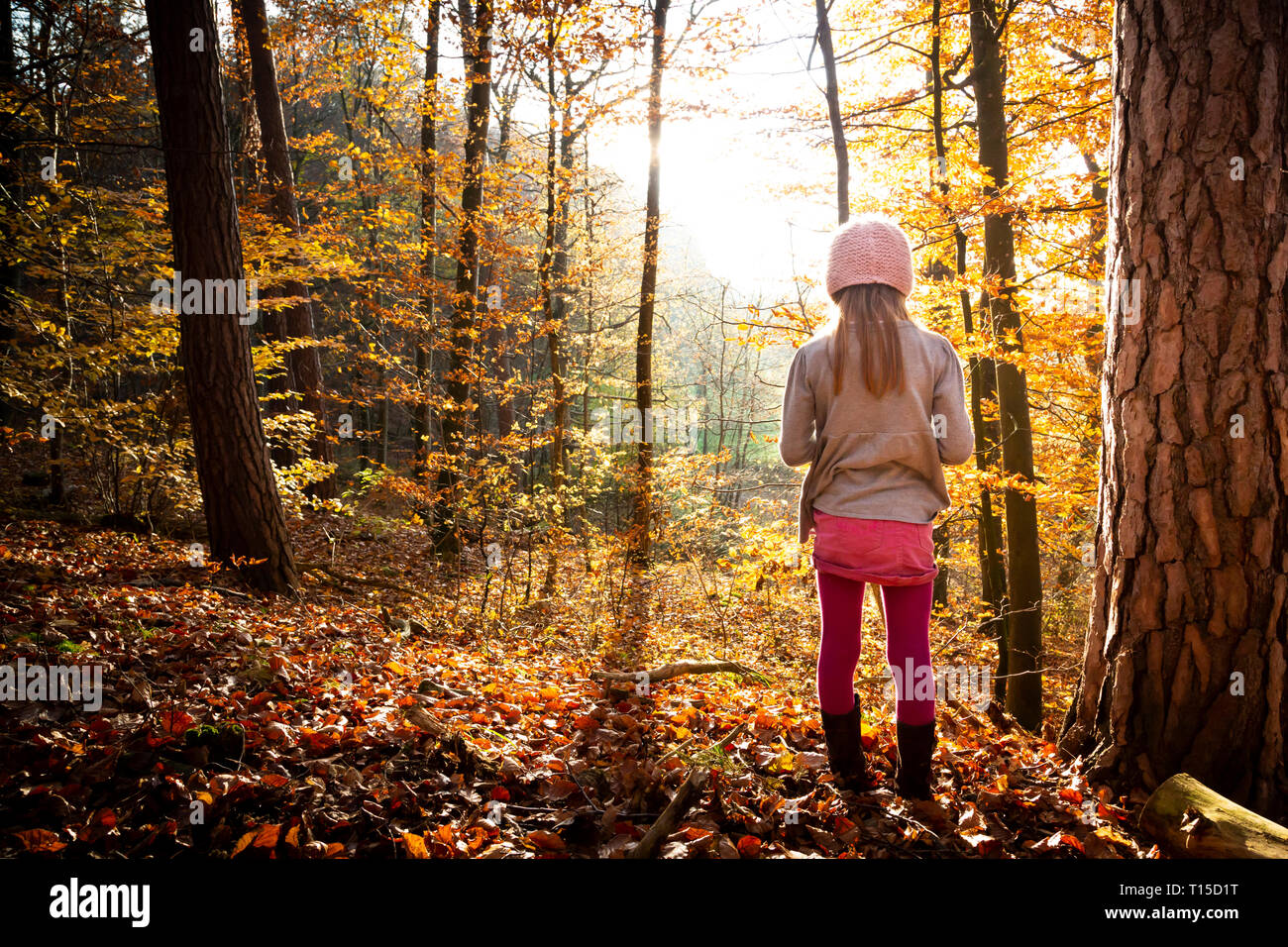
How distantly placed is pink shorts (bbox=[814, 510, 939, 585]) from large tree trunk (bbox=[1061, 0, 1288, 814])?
1.04m

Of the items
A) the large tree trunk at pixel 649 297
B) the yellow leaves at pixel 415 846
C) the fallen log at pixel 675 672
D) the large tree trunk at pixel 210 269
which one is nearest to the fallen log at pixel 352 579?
the large tree trunk at pixel 210 269

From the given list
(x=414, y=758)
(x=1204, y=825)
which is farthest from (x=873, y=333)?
(x=414, y=758)

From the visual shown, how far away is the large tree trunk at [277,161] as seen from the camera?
10695 mm

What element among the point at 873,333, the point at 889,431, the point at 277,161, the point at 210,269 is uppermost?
the point at 277,161

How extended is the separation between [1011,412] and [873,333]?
4.04 metres

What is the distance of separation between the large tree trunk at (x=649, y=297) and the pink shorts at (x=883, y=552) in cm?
723

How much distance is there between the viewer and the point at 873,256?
254 centimetres

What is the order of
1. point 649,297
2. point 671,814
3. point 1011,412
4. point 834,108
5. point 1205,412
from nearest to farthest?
1. point 671,814
2. point 1205,412
3. point 1011,412
4. point 834,108
5. point 649,297

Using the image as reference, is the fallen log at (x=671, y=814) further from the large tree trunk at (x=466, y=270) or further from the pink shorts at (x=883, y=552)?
the large tree trunk at (x=466, y=270)

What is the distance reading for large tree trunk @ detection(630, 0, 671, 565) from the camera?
10.8 m

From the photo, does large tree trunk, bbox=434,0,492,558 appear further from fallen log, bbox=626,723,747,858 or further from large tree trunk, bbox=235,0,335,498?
fallen log, bbox=626,723,747,858

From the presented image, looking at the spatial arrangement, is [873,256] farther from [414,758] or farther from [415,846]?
[414,758]

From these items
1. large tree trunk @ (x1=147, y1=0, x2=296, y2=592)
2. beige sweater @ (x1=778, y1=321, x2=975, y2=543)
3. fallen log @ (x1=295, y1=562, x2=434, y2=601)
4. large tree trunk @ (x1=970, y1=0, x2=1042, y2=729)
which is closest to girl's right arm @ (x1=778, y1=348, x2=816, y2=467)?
beige sweater @ (x1=778, y1=321, x2=975, y2=543)
